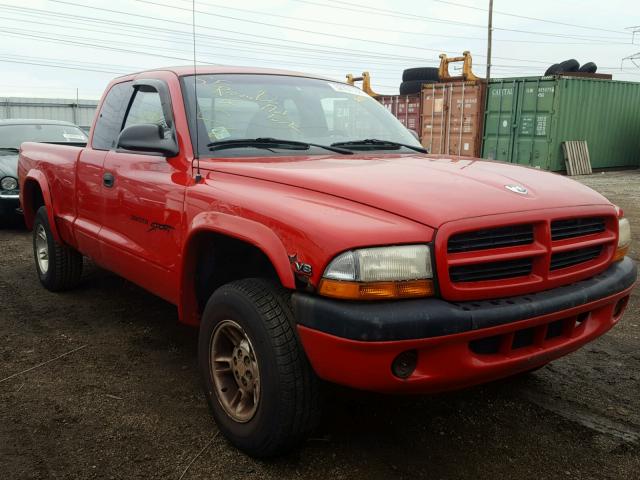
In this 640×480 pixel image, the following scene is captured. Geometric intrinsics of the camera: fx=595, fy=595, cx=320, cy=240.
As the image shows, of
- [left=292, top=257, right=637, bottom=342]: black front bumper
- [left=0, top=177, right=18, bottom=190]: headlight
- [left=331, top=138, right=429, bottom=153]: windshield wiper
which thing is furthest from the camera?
[left=0, top=177, right=18, bottom=190]: headlight

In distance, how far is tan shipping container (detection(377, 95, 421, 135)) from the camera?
61.3 ft

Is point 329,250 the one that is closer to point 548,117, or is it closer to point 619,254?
point 619,254

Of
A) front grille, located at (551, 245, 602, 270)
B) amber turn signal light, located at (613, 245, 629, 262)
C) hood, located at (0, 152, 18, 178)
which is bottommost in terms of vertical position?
hood, located at (0, 152, 18, 178)

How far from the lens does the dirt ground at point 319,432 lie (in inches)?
98.6

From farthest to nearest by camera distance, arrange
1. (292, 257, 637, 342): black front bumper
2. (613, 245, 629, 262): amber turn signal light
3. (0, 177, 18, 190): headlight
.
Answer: (0, 177, 18, 190): headlight
(613, 245, 629, 262): amber turn signal light
(292, 257, 637, 342): black front bumper

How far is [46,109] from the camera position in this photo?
28.7 m

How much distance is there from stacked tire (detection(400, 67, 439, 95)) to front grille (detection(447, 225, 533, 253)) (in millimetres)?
20386

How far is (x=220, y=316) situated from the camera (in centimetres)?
261

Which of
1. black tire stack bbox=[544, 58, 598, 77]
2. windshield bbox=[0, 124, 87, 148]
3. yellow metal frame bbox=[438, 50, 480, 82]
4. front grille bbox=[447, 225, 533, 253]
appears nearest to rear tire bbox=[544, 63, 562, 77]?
black tire stack bbox=[544, 58, 598, 77]

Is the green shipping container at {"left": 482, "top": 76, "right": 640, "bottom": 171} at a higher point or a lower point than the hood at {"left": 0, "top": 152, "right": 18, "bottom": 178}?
higher

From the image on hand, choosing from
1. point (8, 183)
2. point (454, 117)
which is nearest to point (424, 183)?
point (8, 183)

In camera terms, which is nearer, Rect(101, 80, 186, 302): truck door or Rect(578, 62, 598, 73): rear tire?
Rect(101, 80, 186, 302): truck door

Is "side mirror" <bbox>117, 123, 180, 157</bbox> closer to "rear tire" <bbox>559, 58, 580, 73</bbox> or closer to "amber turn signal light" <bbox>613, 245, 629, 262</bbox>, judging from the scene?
"amber turn signal light" <bbox>613, 245, 629, 262</bbox>

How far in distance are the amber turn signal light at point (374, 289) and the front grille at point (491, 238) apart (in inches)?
7.0
